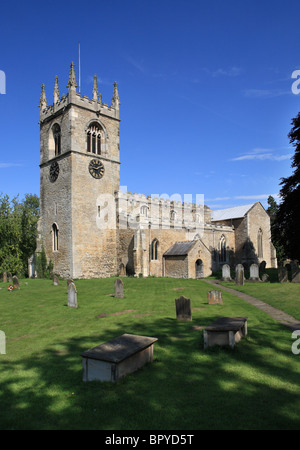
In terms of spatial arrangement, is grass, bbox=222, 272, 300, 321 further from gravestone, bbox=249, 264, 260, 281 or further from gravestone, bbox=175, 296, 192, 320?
gravestone, bbox=175, 296, 192, 320

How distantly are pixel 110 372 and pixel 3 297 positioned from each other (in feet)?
45.1

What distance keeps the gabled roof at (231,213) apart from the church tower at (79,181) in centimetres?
1675

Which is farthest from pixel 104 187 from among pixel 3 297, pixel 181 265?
pixel 3 297

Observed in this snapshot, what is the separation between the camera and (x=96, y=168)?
27375 mm

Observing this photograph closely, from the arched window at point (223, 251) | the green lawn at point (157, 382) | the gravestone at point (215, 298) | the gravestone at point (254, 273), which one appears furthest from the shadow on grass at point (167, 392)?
the arched window at point (223, 251)

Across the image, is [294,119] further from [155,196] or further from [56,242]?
[56,242]

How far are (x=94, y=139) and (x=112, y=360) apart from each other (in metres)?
25.2

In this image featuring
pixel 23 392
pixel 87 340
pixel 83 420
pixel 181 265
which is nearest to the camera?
pixel 83 420

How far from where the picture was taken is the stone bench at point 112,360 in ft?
18.0

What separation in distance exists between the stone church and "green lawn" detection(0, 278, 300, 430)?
15.7m

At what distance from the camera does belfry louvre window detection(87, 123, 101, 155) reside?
27531mm

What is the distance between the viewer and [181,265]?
26859 millimetres

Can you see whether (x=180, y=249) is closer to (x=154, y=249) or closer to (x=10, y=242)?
(x=154, y=249)

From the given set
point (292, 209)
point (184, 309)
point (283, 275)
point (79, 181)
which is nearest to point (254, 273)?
point (283, 275)
